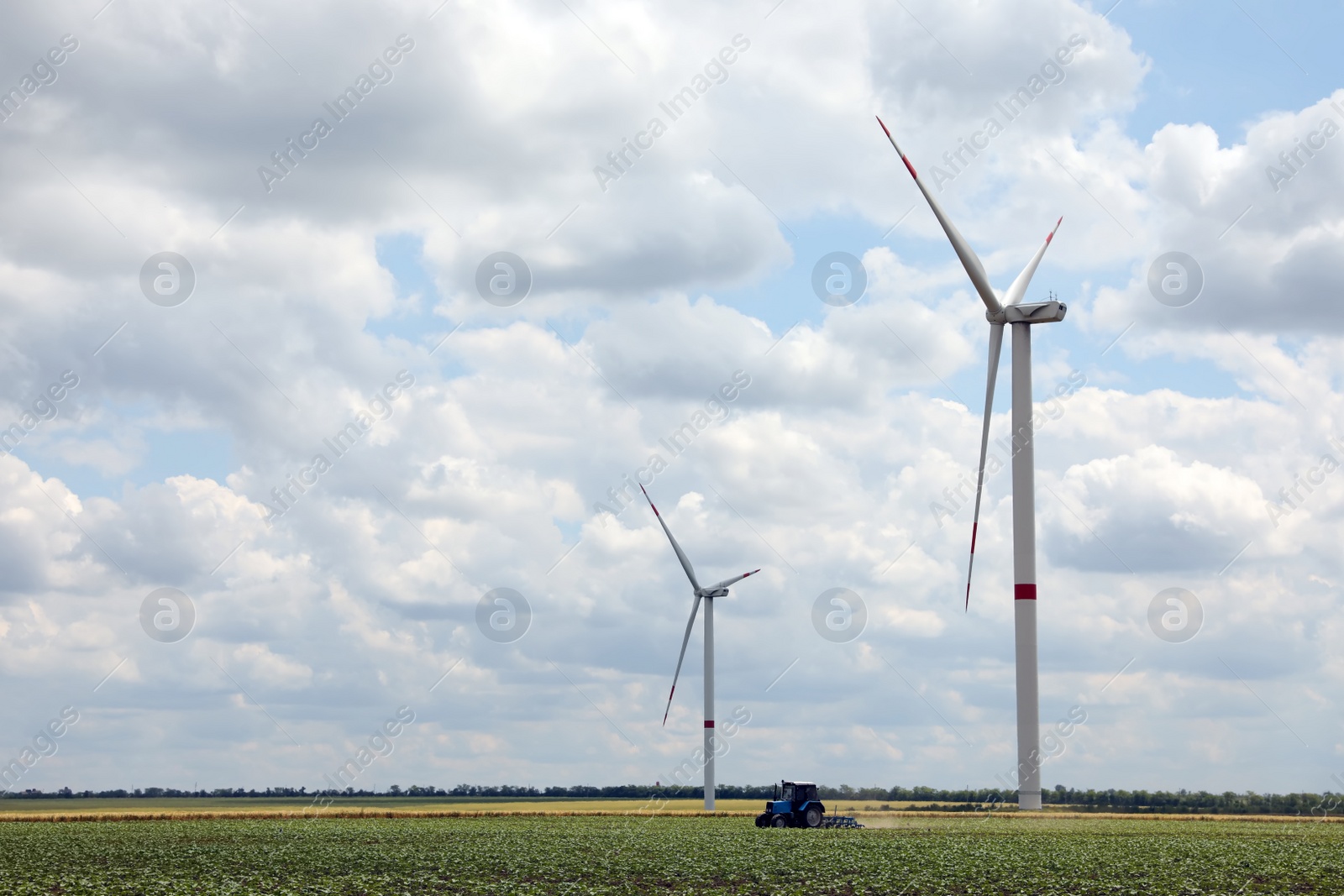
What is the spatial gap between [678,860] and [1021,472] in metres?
39.2

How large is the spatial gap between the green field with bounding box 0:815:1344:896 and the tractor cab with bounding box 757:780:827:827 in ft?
5.02

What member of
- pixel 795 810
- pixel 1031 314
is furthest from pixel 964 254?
pixel 795 810

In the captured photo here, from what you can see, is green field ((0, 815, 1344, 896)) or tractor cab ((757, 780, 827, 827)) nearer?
green field ((0, 815, 1344, 896))

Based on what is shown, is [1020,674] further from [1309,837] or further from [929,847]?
[929,847]

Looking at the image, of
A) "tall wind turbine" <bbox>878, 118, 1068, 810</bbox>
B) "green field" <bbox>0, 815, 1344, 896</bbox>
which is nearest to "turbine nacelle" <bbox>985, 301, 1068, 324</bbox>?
"tall wind turbine" <bbox>878, 118, 1068, 810</bbox>

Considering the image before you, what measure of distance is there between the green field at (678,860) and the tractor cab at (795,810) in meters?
1.53

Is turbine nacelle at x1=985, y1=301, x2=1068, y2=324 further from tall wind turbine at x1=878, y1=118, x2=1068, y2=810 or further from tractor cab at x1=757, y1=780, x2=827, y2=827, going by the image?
tractor cab at x1=757, y1=780, x2=827, y2=827

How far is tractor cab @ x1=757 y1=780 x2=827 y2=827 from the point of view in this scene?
73.3 m

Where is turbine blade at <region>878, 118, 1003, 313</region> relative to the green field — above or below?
above

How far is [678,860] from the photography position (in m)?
50.4

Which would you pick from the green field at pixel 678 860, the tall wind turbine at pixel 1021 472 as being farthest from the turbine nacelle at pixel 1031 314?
the green field at pixel 678 860

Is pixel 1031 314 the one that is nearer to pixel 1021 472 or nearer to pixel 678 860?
pixel 1021 472

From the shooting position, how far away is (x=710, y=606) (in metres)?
120

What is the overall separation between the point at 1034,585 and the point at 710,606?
47.8 m
